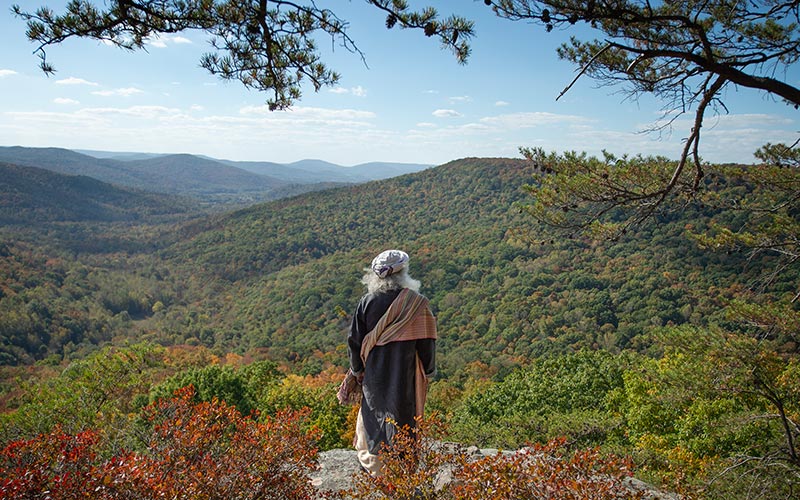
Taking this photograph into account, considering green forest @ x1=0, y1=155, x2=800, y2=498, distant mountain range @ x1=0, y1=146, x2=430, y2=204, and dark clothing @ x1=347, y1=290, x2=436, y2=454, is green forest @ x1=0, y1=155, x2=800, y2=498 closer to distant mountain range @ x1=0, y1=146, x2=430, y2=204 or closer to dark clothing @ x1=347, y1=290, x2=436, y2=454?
dark clothing @ x1=347, y1=290, x2=436, y2=454

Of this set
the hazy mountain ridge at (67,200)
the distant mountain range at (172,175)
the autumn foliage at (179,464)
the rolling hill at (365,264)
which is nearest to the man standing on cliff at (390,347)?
the autumn foliage at (179,464)

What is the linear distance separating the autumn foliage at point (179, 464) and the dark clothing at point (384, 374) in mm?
491

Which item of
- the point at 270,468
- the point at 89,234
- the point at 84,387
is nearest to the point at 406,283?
the point at 270,468

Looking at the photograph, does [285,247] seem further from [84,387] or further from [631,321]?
[84,387]

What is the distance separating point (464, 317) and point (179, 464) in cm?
2409

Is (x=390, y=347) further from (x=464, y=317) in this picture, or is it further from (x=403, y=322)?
(x=464, y=317)

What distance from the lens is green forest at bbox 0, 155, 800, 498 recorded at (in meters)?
4.36

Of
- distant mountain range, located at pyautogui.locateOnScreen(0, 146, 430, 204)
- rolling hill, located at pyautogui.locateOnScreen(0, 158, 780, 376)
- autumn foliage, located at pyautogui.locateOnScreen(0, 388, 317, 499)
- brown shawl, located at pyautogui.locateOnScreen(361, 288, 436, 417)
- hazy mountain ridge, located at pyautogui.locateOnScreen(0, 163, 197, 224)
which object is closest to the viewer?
autumn foliage, located at pyautogui.locateOnScreen(0, 388, 317, 499)

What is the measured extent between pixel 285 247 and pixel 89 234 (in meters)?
38.7

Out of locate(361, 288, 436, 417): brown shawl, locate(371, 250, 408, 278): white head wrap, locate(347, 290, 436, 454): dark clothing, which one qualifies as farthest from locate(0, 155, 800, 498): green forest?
locate(371, 250, 408, 278): white head wrap

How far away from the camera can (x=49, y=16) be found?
7.72ft

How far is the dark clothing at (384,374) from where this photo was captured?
2693mm

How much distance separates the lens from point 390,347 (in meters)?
2.72

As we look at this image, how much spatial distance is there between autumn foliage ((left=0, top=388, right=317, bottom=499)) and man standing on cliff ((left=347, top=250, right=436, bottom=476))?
0.51 meters
